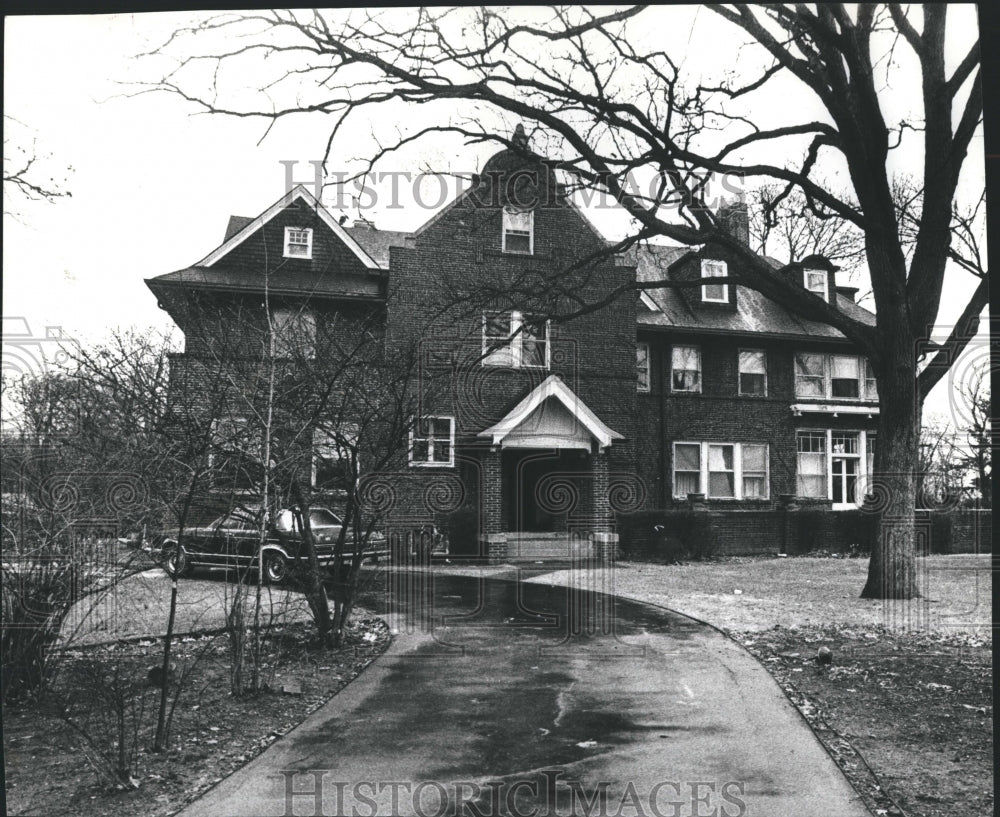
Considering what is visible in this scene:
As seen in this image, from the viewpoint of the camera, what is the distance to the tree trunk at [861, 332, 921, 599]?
35.4 feet

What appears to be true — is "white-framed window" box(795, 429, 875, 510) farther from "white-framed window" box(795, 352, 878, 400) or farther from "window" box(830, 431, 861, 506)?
"white-framed window" box(795, 352, 878, 400)

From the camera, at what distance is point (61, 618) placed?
5699 millimetres

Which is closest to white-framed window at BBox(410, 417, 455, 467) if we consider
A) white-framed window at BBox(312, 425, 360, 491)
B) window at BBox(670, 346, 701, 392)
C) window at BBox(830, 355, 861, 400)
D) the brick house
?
the brick house

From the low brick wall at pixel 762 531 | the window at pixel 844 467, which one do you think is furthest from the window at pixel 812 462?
the low brick wall at pixel 762 531

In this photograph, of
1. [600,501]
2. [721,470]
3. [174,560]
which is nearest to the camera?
[174,560]

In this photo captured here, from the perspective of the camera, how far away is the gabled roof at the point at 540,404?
1705 centimetres

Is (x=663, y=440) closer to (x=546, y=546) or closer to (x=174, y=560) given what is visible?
(x=546, y=546)

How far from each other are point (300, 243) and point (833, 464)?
1423 cm

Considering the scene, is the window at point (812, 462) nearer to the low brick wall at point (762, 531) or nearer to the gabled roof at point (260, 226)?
the low brick wall at point (762, 531)

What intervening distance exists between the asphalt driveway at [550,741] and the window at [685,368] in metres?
11.4

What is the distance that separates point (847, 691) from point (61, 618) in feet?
20.1

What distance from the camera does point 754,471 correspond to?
65.9 feet

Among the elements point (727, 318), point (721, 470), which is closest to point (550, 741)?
point (721, 470)

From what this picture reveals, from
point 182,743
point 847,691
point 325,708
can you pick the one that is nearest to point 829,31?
point 847,691
